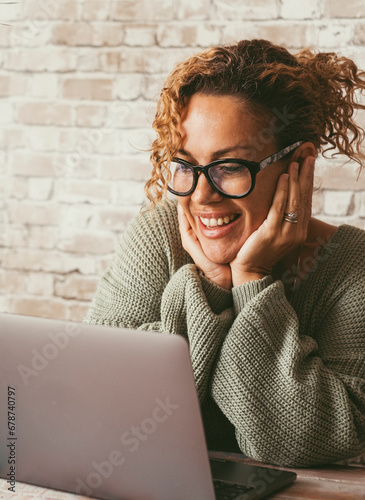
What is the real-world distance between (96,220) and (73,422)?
131 centimetres

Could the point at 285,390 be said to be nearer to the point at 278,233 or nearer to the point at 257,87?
the point at 278,233

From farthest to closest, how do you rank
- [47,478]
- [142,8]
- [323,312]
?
[142,8] < [323,312] < [47,478]

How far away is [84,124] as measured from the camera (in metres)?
2.12

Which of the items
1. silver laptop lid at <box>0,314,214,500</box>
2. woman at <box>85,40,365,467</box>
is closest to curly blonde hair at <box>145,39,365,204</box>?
woman at <box>85,40,365,467</box>

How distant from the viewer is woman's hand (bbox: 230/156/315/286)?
4.45 ft

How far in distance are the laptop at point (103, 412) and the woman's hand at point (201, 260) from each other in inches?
20.6

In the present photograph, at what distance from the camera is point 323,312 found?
4.44 ft

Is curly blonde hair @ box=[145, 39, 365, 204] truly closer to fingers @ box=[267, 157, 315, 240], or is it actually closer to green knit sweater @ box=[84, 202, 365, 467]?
fingers @ box=[267, 157, 315, 240]

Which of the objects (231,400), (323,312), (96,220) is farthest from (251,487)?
(96,220)

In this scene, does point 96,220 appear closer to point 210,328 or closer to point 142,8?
point 142,8

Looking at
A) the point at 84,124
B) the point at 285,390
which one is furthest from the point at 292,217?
the point at 84,124

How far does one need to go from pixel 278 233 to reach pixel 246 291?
0.49ft

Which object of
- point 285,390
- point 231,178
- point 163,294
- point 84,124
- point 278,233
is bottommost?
point 285,390

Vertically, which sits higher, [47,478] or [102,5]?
[102,5]
